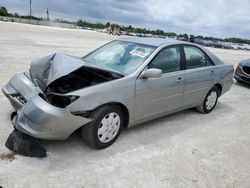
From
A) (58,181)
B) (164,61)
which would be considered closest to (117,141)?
(58,181)

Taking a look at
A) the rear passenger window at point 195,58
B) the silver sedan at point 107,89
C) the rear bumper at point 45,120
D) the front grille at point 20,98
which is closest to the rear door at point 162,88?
the silver sedan at point 107,89

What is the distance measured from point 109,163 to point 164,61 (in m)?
1.92

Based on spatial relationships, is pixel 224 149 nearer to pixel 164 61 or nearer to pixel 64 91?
pixel 164 61

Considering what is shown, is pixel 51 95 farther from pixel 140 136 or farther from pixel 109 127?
pixel 140 136

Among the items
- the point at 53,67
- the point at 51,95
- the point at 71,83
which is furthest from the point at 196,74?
the point at 51,95

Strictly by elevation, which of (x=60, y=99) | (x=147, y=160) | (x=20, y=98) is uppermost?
(x=60, y=99)

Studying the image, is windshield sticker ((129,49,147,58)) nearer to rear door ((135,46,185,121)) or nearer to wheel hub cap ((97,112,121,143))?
rear door ((135,46,185,121))

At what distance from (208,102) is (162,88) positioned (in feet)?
5.69

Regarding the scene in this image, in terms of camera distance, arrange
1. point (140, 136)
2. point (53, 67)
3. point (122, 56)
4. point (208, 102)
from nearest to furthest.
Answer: point (53, 67) → point (140, 136) → point (122, 56) → point (208, 102)

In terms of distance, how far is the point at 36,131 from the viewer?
312 centimetres

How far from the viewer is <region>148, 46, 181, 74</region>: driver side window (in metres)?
4.15

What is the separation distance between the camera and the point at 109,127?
11.7ft

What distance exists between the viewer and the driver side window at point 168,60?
4.15m

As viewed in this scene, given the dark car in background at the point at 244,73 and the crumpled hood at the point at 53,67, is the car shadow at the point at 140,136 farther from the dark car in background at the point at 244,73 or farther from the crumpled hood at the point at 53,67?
the dark car in background at the point at 244,73
